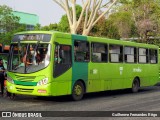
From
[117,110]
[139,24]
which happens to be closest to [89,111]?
[117,110]

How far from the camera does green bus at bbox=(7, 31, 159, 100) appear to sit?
1462 cm

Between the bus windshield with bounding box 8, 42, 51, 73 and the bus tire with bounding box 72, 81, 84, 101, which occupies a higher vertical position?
the bus windshield with bounding box 8, 42, 51, 73

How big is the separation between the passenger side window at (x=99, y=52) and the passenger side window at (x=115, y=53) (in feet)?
1.71

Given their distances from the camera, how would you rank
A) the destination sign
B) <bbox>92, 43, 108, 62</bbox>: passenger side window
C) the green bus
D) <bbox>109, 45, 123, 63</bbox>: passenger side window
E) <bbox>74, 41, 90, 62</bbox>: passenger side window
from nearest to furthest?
the green bus < the destination sign < <bbox>74, 41, 90, 62</bbox>: passenger side window < <bbox>92, 43, 108, 62</bbox>: passenger side window < <bbox>109, 45, 123, 63</bbox>: passenger side window

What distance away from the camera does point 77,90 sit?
52.7 ft

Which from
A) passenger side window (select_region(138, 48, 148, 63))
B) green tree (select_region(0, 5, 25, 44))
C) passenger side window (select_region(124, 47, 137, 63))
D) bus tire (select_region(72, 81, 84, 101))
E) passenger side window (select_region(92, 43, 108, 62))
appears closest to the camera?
bus tire (select_region(72, 81, 84, 101))

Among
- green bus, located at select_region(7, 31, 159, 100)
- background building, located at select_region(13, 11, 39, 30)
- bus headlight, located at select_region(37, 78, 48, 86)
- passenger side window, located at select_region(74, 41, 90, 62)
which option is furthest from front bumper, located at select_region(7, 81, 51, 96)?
background building, located at select_region(13, 11, 39, 30)

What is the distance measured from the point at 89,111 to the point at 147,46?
10419mm

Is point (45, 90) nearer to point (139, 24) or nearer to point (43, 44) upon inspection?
point (43, 44)

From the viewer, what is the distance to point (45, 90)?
47.3 feet

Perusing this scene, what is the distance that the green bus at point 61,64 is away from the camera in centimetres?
1462

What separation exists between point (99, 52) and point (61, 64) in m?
2.92

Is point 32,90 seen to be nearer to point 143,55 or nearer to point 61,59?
point 61,59

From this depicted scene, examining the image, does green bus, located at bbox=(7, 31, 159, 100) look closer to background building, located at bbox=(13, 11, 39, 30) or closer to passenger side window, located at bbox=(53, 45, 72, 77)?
passenger side window, located at bbox=(53, 45, 72, 77)
